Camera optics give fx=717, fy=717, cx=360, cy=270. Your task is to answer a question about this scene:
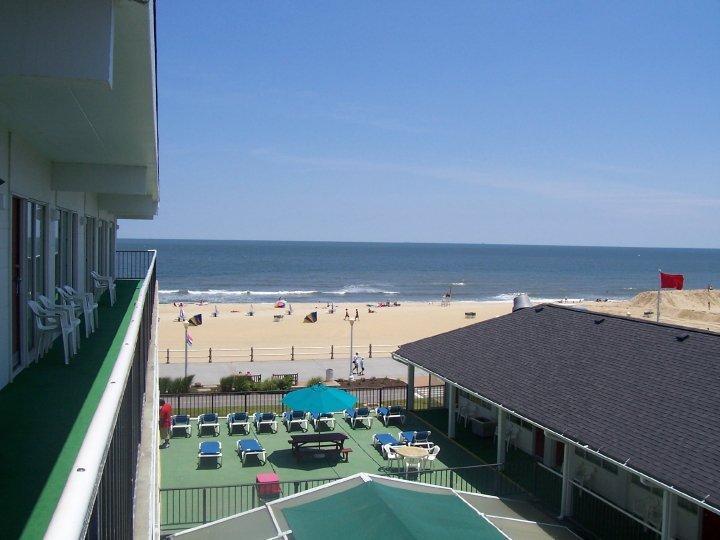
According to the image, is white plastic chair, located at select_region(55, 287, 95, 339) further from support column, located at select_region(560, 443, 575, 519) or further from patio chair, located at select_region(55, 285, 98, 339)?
support column, located at select_region(560, 443, 575, 519)

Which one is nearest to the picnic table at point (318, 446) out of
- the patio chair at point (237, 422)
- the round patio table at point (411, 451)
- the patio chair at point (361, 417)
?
the round patio table at point (411, 451)

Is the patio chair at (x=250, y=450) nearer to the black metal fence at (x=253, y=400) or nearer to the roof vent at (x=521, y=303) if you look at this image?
the black metal fence at (x=253, y=400)

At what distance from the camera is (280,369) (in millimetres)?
29703

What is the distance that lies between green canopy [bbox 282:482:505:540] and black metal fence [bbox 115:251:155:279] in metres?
14.8

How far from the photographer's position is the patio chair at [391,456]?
53.9 ft

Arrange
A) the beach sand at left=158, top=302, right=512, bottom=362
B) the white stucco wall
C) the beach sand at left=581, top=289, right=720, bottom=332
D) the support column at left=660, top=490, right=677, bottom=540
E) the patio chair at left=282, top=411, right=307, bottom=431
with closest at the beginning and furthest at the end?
the white stucco wall
the support column at left=660, top=490, right=677, bottom=540
the patio chair at left=282, top=411, right=307, bottom=431
the beach sand at left=158, top=302, right=512, bottom=362
the beach sand at left=581, top=289, right=720, bottom=332

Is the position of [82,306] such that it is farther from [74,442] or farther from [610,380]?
[610,380]

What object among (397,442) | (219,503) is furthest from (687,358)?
(219,503)

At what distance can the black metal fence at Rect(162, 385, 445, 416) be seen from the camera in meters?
21.7

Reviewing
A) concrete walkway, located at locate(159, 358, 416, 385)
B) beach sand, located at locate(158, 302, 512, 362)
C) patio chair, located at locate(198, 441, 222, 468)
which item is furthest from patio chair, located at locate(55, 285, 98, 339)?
beach sand, located at locate(158, 302, 512, 362)

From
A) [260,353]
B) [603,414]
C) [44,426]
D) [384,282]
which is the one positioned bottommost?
[384,282]

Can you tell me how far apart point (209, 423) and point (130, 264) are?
7.67 m

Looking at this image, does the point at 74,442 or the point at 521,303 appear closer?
the point at 74,442

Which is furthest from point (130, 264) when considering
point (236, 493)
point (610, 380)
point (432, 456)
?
point (610, 380)
